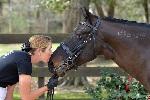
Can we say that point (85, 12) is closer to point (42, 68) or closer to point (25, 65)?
point (25, 65)

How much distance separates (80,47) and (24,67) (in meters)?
0.55

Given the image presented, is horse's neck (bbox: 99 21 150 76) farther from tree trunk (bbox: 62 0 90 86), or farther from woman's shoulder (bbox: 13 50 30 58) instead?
tree trunk (bbox: 62 0 90 86)

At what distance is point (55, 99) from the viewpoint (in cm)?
816

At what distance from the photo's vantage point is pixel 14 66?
3.91 m

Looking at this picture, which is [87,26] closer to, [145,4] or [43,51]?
[43,51]

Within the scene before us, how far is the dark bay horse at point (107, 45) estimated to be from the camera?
142 inches

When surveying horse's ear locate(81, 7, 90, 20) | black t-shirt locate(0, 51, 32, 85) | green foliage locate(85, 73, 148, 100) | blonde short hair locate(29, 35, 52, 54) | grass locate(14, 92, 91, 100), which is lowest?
grass locate(14, 92, 91, 100)

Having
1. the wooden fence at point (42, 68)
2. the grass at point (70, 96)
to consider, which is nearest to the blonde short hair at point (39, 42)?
the wooden fence at point (42, 68)

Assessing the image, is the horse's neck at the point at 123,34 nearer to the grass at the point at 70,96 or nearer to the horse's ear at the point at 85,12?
the horse's ear at the point at 85,12

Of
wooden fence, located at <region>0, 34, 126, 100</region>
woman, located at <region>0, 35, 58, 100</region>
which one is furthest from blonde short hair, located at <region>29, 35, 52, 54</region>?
wooden fence, located at <region>0, 34, 126, 100</region>

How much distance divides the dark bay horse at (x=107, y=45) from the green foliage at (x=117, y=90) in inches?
93.1

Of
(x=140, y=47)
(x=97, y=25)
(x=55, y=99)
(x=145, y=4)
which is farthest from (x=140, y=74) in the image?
(x=145, y=4)

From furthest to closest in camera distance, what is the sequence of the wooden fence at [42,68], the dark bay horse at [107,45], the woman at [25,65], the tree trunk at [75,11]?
1. the tree trunk at [75,11]
2. the wooden fence at [42,68]
3. the woman at [25,65]
4. the dark bay horse at [107,45]

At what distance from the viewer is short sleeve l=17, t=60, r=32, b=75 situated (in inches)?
150
